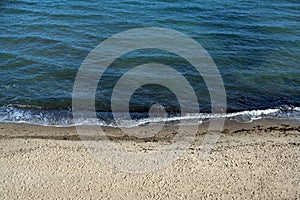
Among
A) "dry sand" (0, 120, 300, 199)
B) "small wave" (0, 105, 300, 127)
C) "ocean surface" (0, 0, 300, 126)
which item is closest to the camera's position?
"dry sand" (0, 120, 300, 199)

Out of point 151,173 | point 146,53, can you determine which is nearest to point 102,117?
point 151,173

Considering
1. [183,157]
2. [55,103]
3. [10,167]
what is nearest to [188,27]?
[55,103]

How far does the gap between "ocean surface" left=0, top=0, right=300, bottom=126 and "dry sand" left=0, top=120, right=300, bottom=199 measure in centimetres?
233

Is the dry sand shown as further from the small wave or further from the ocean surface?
the ocean surface

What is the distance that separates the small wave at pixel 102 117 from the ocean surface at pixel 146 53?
49mm

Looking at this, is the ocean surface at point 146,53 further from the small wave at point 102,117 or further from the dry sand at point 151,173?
the dry sand at point 151,173

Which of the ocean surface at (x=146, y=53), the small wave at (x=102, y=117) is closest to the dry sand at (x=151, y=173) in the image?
the small wave at (x=102, y=117)

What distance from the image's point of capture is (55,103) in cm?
2248

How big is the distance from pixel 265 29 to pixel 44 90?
16175 millimetres

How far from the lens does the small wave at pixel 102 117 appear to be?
2109 centimetres

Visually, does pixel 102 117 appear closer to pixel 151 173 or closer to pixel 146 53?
pixel 151 173

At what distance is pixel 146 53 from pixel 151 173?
11869 mm

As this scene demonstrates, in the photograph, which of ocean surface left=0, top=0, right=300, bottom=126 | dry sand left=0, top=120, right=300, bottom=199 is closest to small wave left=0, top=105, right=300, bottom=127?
ocean surface left=0, top=0, right=300, bottom=126

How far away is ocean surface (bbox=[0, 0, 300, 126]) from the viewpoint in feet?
73.7
